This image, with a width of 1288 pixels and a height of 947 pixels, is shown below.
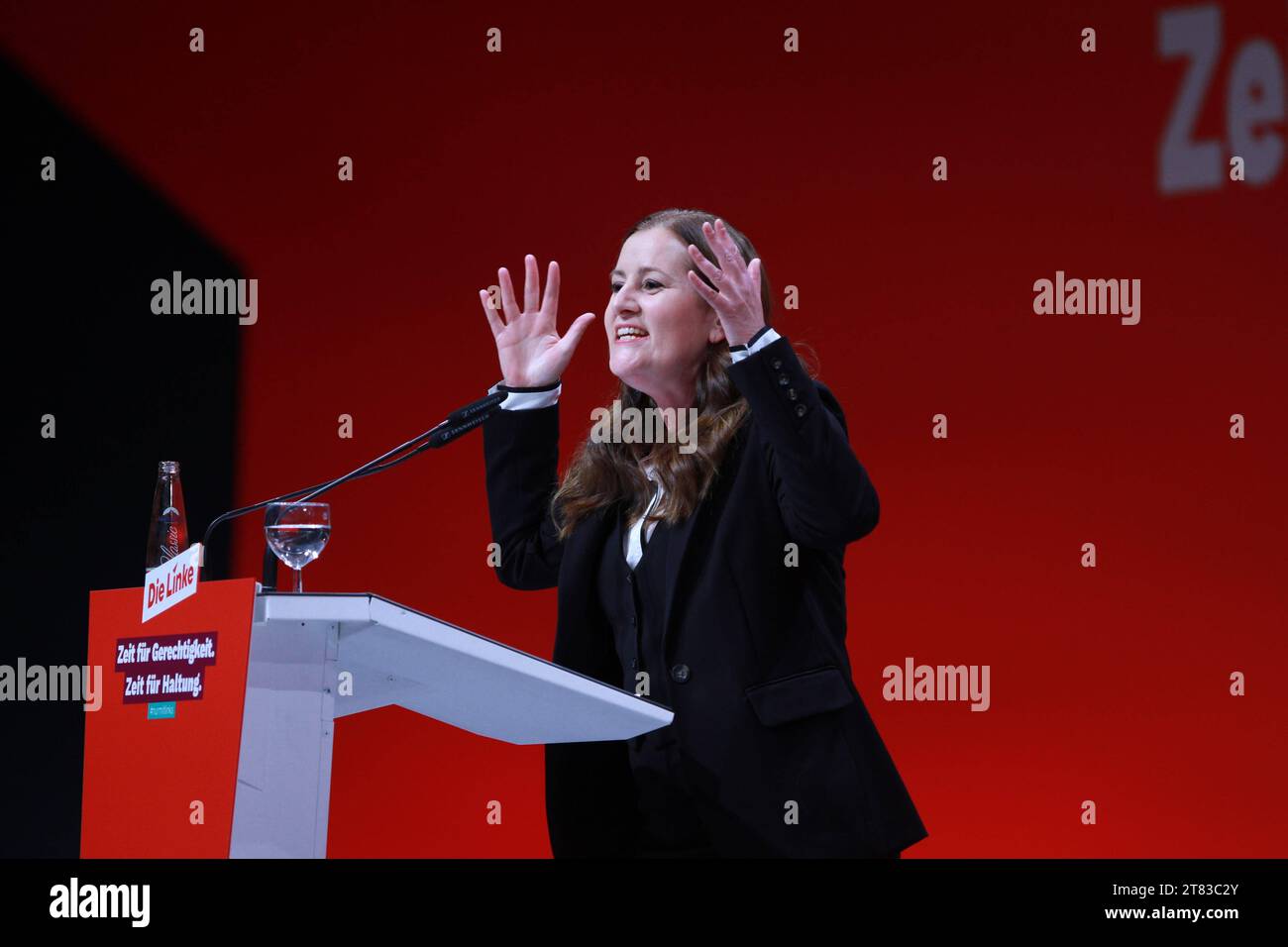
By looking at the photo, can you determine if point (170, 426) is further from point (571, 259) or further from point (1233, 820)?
point (1233, 820)

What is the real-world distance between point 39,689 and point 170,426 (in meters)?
0.73

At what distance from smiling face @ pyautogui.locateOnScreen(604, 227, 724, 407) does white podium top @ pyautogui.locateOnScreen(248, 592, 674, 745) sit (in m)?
0.62

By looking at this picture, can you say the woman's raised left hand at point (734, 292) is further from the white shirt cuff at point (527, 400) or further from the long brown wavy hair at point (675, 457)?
the white shirt cuff at point (527, 400)

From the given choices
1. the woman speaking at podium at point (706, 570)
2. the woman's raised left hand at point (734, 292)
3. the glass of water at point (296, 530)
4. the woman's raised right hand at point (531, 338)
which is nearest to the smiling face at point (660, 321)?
the woman speaking at podium at point (706, 570)

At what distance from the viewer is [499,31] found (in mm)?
3584

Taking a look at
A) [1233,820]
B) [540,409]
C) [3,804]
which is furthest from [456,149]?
[1233,820]

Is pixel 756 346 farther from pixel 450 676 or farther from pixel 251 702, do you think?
pixel 251 702

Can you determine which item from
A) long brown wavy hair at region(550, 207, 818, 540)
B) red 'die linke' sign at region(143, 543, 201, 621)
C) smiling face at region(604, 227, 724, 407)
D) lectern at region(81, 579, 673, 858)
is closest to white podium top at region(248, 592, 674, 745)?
lectern at region(81, 579, 673, 858)

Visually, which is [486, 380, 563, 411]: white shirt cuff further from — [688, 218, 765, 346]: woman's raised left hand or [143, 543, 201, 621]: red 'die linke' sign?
[143, 543, 201, 621]: red 'die linke' sign

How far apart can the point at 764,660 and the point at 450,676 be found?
46 centimetres

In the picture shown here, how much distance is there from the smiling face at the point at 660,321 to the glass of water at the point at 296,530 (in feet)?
1.80

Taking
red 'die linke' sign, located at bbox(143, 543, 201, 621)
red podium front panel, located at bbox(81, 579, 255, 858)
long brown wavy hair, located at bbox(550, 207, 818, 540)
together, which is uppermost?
long brown wavy hair, located at bbox(550, 207, 818, 540)

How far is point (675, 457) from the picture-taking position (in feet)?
6.23

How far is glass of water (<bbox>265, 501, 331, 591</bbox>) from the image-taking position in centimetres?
158
